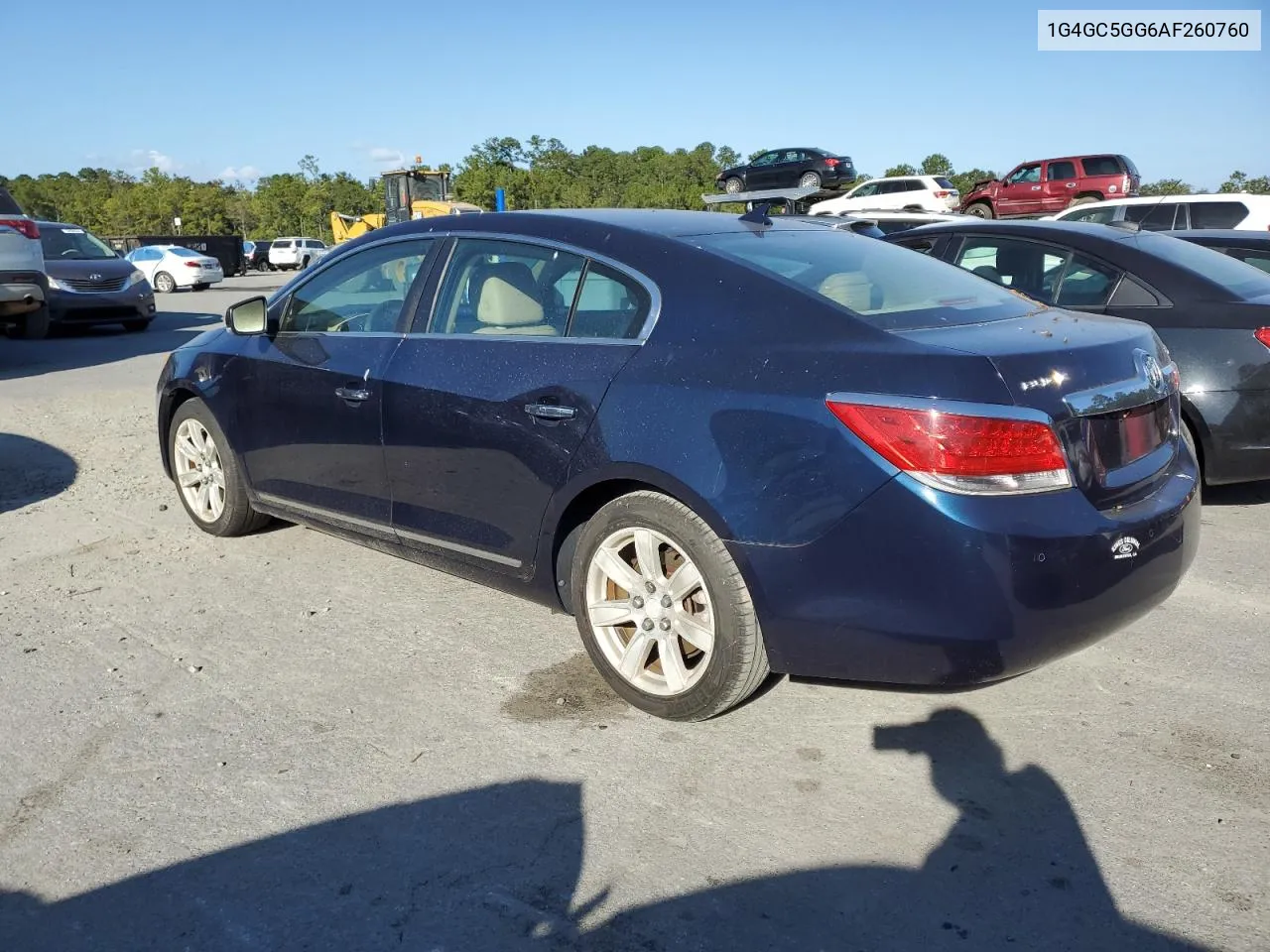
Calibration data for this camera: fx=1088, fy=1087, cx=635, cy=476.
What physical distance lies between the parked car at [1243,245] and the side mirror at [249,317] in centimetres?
585

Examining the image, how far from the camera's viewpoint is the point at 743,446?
316cm

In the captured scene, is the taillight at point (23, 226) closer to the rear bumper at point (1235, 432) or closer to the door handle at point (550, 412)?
the door handle at point (550, 412)

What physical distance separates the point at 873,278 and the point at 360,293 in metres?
2.21

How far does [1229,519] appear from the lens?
5906 millimetres

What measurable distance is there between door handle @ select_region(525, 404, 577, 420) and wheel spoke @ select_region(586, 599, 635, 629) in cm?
63

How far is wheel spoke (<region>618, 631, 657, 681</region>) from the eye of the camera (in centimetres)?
356

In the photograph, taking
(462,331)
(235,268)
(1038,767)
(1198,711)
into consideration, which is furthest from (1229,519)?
(235,268)

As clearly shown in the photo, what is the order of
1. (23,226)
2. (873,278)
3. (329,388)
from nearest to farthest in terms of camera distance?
(873,278) → (329,388) → (23,226)

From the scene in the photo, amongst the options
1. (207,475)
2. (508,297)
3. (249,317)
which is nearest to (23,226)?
(207,475)

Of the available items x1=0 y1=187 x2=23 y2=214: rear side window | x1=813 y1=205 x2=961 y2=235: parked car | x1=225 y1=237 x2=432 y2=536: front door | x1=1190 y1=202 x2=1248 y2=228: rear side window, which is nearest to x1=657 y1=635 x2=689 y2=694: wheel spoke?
x1=225 y1=237 x2=432 y2=536: front door

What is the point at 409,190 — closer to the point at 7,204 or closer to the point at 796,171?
the point at 796,171

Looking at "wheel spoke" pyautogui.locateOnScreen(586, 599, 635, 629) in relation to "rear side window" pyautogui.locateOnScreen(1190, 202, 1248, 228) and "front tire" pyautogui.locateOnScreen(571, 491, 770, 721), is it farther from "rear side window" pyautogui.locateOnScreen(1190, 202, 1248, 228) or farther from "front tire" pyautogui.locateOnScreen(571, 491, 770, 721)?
"rear side window" pyautogui.locateOnScreen(1190, 202, 1248, 228)

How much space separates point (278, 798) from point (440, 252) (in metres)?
2.22

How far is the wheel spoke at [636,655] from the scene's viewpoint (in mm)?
3561
